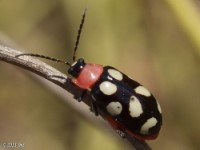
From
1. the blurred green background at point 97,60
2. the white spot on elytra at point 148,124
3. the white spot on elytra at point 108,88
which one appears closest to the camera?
the white spot on elytra at point 148,124

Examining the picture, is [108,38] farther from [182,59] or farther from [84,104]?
[84,104]

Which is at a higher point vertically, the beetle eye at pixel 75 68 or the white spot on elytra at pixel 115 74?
the white spot on elytra at pixel 115 74

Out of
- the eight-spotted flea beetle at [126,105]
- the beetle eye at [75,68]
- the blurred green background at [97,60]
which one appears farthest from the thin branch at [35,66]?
the blurred green background at [97,60]

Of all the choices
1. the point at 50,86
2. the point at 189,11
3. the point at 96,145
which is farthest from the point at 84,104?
the point at 96,145

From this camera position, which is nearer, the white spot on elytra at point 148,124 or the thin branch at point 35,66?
the thin branch at point 35,66

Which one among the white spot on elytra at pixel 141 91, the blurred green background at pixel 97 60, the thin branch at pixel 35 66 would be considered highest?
the thin branch at pixel 35 66

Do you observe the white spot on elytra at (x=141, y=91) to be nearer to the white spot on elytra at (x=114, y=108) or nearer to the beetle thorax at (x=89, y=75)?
the white spot on elytra at (x=114, y=108)

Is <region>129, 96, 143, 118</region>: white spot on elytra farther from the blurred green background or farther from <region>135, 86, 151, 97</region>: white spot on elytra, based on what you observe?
the blurred green background

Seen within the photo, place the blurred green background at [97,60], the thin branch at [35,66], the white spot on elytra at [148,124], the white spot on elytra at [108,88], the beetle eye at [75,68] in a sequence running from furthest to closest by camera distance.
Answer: the blurred green background at [97,60], the beetle eye at [75,68], the white spot on elytra at [108,88], the white spot on elytra at [148,124], the thin branch at [35,66]
